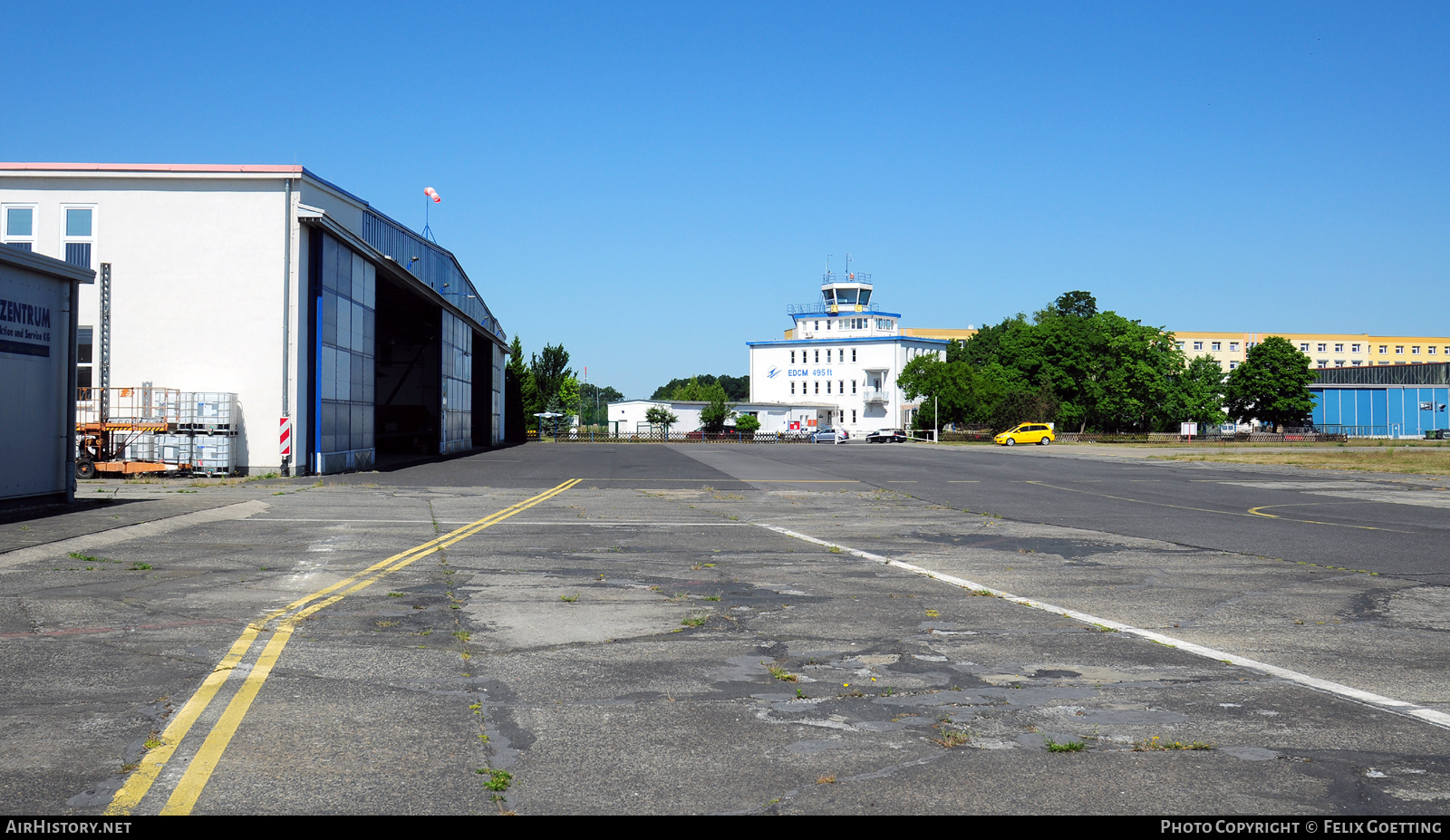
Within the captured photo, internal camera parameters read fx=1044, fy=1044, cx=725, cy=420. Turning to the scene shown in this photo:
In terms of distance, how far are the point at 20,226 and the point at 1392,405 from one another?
11717cm

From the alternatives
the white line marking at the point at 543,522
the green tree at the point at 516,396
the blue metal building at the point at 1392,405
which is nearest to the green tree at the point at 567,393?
the green tree at the point at 516,396

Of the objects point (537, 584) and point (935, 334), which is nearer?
point (537, 584)

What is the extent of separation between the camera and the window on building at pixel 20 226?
3089cm

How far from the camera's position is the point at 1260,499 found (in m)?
24.6

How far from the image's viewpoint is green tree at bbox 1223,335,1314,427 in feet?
338

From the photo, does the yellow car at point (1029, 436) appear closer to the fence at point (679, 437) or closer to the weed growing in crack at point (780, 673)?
the fence at point (679, 437)

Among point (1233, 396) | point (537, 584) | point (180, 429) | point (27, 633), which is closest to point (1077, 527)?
point (537, 584)

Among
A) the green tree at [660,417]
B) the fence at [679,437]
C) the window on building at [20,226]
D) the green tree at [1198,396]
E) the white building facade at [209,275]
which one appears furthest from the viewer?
the green tree at [660,417]

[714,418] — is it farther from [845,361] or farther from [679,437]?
[845,361]

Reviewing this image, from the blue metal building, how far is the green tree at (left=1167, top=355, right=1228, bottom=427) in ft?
36.1

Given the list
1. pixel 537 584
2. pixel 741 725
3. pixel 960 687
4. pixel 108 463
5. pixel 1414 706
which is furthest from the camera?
pixel 108 463

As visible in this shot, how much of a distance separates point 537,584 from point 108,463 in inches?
904

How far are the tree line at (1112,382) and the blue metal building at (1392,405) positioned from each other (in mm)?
5775
